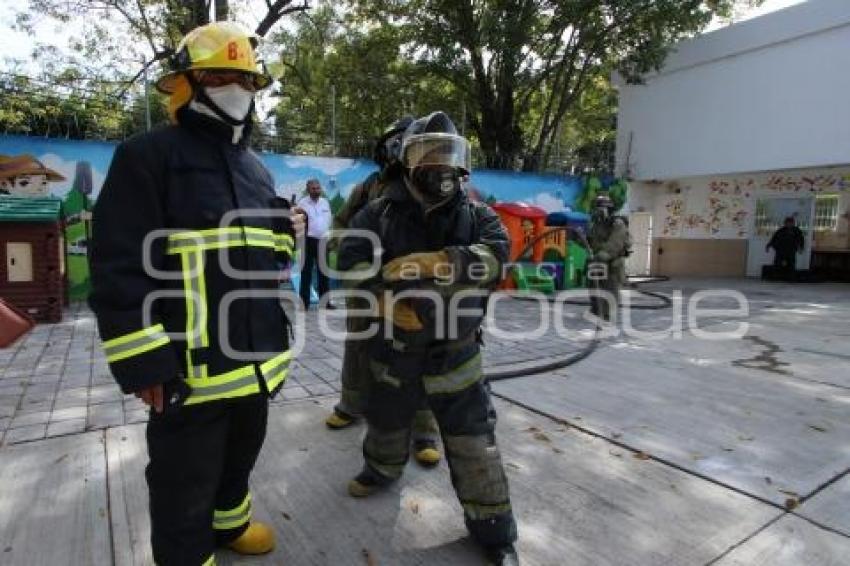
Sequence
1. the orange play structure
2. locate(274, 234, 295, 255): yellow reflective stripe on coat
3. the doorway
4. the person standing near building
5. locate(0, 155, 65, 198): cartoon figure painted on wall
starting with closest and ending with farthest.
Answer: locate(274, 234, 295, 255): yellow reflective stripe on coat, locate(0, 155, 65, 198): cartoon figure painted on wall, the orange play structure, the person standing near building, the doorway

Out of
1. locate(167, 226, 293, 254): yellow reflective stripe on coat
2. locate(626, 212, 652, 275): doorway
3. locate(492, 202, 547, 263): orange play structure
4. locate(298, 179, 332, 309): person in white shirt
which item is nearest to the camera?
locate(167, 226, 293, 254): yellow reflective stripe on coat

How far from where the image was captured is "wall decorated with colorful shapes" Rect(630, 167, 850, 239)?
47.9 ft

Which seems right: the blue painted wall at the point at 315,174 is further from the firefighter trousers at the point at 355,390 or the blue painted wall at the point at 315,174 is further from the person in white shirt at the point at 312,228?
the firefighter trousers at the point at 355,390

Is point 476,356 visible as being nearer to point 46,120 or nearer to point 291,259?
point 291,259

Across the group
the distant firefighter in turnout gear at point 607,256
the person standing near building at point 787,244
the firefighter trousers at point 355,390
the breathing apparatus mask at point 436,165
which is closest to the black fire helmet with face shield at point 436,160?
the breathing apparatus mask at point 436,165

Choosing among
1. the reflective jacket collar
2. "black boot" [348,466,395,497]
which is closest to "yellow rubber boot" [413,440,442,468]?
"black boot" [348,466,395,497]

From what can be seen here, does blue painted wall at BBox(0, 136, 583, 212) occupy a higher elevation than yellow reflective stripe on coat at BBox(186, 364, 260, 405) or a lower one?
higher

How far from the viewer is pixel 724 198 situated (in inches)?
618

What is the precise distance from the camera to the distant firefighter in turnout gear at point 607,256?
8102 millimetres

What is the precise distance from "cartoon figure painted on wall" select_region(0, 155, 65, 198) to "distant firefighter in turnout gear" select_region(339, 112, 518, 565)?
706 centimetres

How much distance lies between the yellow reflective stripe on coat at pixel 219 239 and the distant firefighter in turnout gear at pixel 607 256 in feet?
22.2

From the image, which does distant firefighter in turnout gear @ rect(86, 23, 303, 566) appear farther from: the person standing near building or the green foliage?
the person standing near building

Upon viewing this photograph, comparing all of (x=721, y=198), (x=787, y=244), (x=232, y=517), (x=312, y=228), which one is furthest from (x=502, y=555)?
(x=721, y=198)

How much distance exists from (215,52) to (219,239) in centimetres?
60
